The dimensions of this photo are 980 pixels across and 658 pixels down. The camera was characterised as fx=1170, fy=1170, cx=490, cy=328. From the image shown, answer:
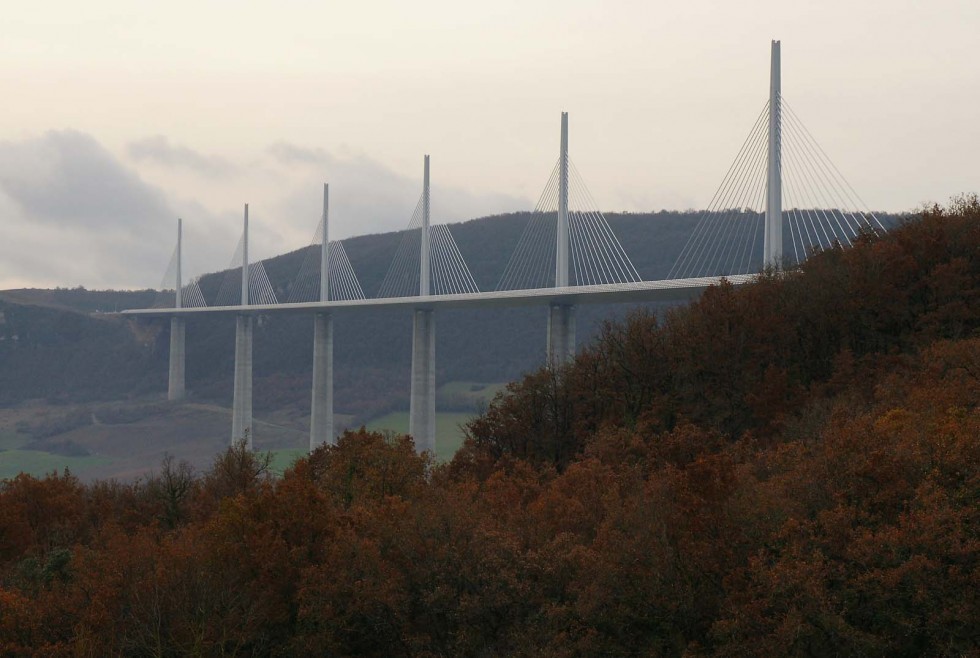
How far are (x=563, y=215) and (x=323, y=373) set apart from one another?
2351 cm

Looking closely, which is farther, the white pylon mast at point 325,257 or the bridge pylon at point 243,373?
the bridge pylon at point 243,373

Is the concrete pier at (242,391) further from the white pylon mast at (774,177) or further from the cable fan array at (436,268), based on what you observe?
the white pylon mast at (774,177)

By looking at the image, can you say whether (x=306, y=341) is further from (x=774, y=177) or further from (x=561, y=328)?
(x=774, y=177)

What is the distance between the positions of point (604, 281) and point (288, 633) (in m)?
25.9

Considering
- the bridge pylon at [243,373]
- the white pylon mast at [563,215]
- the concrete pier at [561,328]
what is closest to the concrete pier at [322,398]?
the bridge pylon at [243,373]

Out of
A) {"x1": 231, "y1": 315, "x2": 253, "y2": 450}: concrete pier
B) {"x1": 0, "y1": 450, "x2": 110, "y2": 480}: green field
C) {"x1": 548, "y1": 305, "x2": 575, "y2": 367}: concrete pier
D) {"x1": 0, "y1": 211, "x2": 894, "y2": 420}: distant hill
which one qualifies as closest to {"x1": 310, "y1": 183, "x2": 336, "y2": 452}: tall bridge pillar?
{"x1": 231, "y1": 315, "x2": 253, "y2": 450}: concrete pier

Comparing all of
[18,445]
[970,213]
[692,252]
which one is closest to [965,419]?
[970,213]

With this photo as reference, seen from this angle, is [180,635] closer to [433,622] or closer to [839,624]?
[433,622]

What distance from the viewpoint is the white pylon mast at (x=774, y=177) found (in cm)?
3083

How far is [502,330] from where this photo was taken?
87.6 meters

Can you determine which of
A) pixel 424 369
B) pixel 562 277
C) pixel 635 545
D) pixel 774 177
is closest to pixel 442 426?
pixel 424 369

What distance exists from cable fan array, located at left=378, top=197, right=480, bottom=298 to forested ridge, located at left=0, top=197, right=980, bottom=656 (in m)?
26.4

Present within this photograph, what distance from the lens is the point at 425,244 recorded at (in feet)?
178

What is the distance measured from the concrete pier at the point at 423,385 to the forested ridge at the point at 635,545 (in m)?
26.0
